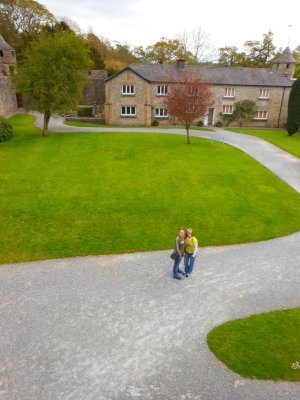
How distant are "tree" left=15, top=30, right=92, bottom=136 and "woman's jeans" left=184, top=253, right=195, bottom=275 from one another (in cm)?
2313

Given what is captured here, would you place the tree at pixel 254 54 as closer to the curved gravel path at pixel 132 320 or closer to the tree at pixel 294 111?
the tree at pixel 294 111

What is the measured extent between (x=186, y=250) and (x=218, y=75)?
38343 mm

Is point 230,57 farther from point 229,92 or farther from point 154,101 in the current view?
point 154,101

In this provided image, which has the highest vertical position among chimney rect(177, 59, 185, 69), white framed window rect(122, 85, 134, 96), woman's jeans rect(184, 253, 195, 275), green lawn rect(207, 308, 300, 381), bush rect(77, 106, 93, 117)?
chimney rect(177, 59, 185, 69)

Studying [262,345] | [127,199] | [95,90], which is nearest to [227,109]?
[95,90]

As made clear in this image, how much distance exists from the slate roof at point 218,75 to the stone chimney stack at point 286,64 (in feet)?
17.0

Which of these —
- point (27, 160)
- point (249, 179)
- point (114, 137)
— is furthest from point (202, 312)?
point (114, 137)

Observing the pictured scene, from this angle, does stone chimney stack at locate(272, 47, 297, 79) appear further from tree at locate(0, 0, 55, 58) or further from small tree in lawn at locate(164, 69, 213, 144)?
tree at locate(0, 0, 55, 58)

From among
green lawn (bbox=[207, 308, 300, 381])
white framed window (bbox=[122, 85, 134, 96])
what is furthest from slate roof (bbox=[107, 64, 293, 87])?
green lawn (bbox=[207, 308, 300, 381])

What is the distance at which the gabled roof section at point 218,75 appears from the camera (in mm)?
41031

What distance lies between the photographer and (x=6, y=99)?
38.3 metres

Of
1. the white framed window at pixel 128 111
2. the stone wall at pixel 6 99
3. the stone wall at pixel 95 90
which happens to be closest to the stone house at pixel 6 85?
the stone wall at pixel 6 99

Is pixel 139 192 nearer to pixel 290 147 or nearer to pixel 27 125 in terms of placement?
pixel 290 147

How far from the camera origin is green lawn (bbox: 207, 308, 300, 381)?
747 centimetres
